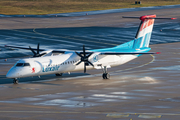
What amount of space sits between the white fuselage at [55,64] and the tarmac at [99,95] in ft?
3.97

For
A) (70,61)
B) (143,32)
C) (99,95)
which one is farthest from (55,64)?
(143,32)

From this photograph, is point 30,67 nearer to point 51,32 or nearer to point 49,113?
point 49,113

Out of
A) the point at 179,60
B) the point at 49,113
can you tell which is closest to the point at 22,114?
the point at 49,113

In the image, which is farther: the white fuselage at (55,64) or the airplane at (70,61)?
the airplane at (70,61)

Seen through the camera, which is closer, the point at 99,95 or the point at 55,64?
the point at 99,95

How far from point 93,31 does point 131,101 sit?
51732mm

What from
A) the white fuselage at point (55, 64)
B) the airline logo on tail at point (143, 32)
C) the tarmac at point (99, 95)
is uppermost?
the airline logo on tail at point (143, 32)

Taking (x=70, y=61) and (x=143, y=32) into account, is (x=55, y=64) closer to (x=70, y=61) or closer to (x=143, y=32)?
(x=70, y=61)

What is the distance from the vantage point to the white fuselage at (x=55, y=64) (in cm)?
3322

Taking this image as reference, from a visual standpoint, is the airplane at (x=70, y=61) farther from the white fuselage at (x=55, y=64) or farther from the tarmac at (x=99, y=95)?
the tarmac at (x=99, y=95)

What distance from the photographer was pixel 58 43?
2549 inches

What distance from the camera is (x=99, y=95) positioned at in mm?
28938

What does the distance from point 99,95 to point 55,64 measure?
25.5 feet

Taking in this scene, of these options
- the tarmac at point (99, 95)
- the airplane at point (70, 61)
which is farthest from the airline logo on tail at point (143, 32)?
the tarmac at point (99, 95)
